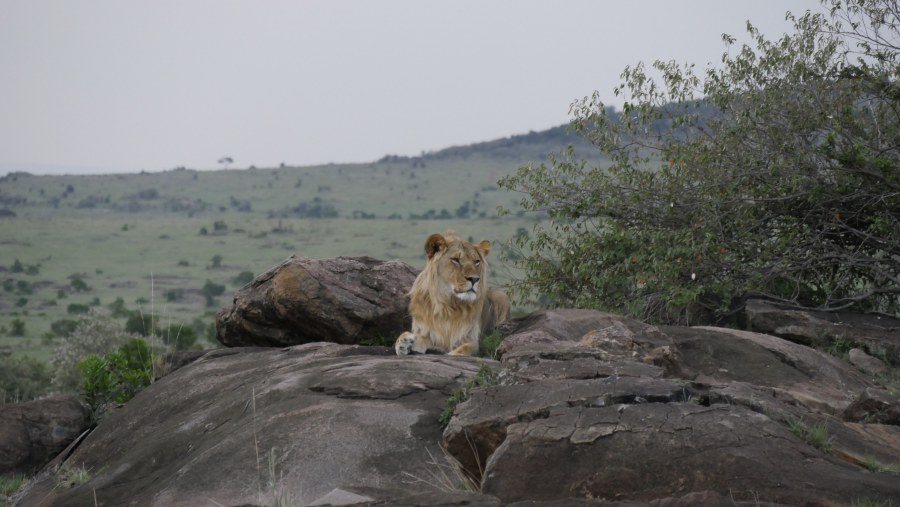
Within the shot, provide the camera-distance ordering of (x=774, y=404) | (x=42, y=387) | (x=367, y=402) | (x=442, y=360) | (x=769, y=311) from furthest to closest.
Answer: (x=42, y=387)
(x=769, y=311)
(x=442, y=360)
(x=367, y=402)
(x=774, y=404)

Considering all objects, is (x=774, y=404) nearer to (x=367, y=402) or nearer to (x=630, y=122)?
(x=367, y=402)

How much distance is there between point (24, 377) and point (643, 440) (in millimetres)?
21940

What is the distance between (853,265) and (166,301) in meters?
39.3

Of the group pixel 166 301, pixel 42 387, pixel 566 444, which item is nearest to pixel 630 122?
pixel 566 444

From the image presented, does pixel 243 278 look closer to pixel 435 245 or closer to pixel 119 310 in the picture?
pixel 119 310

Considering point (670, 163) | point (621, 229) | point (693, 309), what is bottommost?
point (693, 309)

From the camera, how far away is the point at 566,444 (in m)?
6.24

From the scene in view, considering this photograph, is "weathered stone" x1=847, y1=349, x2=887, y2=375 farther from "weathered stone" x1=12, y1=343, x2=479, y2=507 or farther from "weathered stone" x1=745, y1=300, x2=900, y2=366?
"weathered stone" x1=12, y1=343, x2=479, y2=507

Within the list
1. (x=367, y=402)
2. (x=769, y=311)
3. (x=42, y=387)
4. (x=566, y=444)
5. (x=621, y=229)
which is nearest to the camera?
(x=566, y=444)

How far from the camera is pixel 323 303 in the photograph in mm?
11242

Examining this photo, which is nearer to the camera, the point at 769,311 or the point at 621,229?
the point at 769,311

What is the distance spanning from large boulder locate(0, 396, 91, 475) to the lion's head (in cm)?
440

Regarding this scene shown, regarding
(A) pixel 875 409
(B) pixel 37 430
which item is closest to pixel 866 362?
(A) pixel 875 409

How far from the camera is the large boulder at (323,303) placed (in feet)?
36.9
